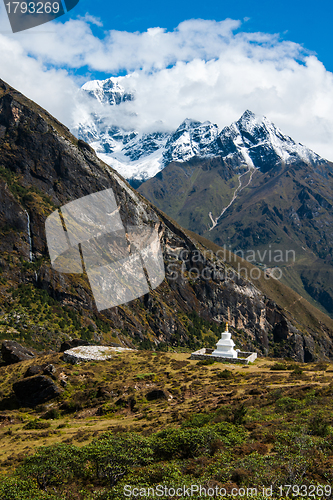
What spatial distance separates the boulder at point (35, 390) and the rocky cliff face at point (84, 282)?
29.2m

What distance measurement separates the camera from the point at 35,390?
33.9 meters

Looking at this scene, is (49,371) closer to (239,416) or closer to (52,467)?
(52,467)

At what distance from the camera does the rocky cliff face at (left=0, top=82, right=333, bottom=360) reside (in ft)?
258

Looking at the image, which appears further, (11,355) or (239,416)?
(11,355)

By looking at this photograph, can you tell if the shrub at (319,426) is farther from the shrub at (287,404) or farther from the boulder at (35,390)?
the boulder at (35,390)

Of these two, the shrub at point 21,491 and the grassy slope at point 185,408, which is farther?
the grassy slope at point 185,408

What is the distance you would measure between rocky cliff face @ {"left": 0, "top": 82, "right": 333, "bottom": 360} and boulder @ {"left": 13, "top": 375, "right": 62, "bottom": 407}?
29.2 m

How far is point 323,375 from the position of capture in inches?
1282

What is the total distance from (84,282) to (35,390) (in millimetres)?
58085

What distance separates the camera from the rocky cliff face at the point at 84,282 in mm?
78688

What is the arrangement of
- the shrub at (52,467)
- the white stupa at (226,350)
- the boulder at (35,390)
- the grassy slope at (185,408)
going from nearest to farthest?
the grassy slope at (185,408), the shrub at (52,467), the boulder at (35,390), the white stupa at (226,350)

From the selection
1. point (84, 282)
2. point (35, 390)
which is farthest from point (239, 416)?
point (84, 282)

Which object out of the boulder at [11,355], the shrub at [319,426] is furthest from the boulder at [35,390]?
the shrub at [319,426]

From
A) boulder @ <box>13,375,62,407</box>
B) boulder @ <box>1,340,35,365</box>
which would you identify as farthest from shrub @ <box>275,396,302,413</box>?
boulder @ <box>1,340,35,365</box>
